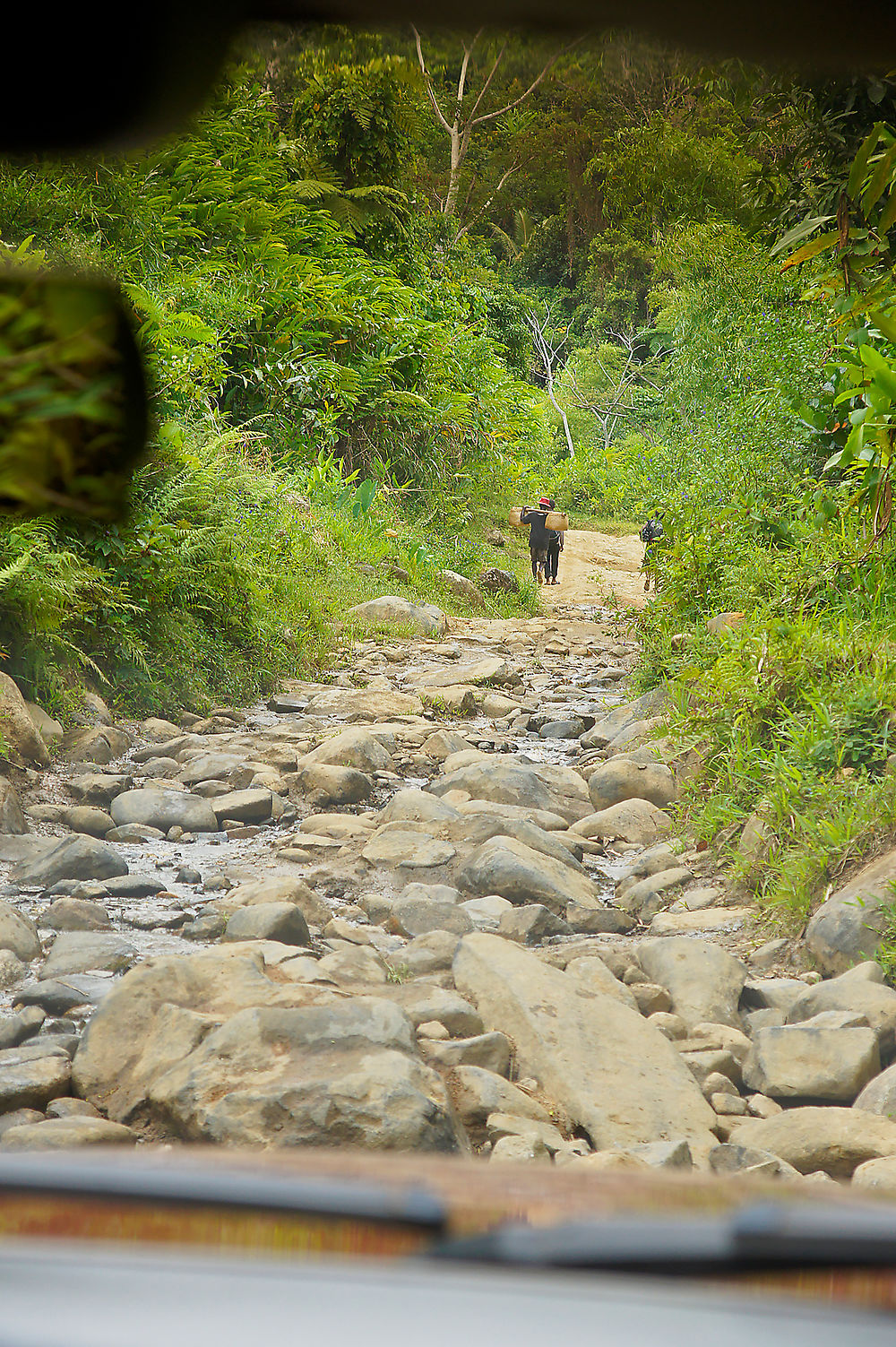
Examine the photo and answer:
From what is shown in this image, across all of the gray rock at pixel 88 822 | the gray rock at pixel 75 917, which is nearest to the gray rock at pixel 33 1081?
the gray rock at pixel 75 917

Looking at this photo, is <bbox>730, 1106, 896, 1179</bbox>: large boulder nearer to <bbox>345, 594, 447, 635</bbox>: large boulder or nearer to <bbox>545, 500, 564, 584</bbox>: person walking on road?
<bbox>345, 594, 447, 635</bbox>: large boulder

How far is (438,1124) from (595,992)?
0.67 metres

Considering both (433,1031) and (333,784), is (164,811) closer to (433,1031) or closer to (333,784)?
(333,784)

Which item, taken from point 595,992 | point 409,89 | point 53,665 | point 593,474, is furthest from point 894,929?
point 593,474

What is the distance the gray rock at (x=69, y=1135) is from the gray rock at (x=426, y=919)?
106 cm

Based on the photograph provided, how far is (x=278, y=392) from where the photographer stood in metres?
8.44

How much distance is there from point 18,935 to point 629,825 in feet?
6.15

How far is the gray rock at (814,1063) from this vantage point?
183 centimetres

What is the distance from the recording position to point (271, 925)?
2.34 meters

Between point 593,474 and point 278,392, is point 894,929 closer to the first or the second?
point 278,392

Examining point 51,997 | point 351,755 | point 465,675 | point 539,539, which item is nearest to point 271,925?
point 51,997

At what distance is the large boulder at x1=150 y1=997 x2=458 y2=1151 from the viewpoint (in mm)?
1391

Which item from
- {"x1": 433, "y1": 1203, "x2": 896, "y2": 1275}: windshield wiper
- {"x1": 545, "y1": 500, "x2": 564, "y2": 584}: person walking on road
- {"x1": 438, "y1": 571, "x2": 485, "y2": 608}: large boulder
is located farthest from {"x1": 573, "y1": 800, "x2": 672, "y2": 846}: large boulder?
{"x1": 545, "y1": 500, "x2": 564, "y2": 584}: person walking on road

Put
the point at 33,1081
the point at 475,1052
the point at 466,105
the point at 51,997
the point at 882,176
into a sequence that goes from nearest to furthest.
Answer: the point at 466,105, the point at 33,1081, the point at 475,1052, the point at 51,997, the point at 882,176
